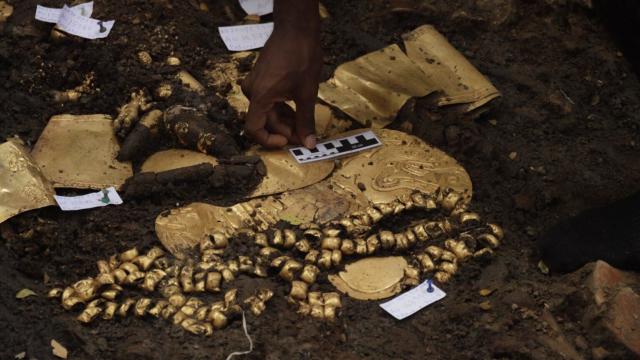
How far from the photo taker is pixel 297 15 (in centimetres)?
230

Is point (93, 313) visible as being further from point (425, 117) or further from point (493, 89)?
point (493, 89)

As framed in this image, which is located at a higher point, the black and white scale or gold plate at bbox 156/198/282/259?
→ the black and white scale

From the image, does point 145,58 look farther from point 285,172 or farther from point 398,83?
point 398,83

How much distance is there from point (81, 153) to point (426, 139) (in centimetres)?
111

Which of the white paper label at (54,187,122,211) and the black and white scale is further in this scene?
the black and white scale

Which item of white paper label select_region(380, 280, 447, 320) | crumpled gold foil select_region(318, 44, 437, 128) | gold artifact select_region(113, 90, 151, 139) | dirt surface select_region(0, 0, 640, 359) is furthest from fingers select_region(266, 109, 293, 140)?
white paper label select_region(380, 280, 447, 320)

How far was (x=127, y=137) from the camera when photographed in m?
2.56

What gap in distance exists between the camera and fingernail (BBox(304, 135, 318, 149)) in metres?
2.53

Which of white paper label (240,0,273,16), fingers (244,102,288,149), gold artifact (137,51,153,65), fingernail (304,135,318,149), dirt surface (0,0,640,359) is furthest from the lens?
white paper label (240,0,273,16)

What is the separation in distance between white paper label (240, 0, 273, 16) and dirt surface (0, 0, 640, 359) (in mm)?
35

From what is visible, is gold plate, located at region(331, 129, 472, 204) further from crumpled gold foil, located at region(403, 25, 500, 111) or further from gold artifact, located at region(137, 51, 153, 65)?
gold artifact, located at region(137, 51, 153, 65)

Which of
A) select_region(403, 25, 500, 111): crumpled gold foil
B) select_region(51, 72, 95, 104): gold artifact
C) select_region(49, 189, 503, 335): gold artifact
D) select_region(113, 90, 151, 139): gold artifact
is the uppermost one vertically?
select_region(403, 25, 500, 111): crumpled gold foil

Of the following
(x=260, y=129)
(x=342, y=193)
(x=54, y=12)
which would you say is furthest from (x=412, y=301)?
Result: (x=54, y=12)

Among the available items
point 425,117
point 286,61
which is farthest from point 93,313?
point 425,117
